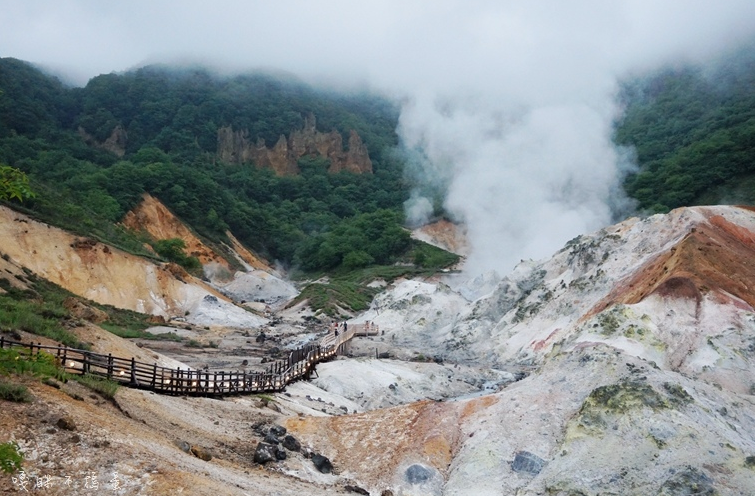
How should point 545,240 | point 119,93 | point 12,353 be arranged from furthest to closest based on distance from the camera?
1. point 119,93
2. point 545,240
3. point 12,353

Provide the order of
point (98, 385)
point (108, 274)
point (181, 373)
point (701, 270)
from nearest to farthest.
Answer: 1. point (98, 385)
2. point (181, 373)
3. point (701, 270)
4. point (108, 274)

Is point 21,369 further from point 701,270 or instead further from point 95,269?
point 95,269

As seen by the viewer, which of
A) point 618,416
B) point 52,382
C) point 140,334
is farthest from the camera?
point 140,334

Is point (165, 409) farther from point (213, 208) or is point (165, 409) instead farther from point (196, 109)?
point (196, 109)

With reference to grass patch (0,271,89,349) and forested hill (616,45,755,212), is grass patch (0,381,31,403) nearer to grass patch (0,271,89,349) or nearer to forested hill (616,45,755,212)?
grass patch (0,271,89,349)

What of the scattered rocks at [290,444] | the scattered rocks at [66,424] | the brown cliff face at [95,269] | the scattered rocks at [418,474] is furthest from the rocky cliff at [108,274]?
the scattered rocks at [418,474]

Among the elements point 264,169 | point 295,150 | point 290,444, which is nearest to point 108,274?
point 290,444

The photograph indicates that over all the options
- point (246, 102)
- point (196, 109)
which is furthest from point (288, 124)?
point (196, 109)
